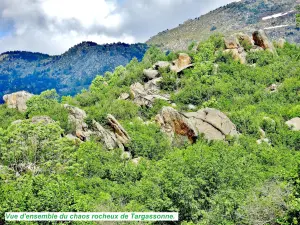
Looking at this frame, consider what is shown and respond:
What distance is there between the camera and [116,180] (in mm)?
42281

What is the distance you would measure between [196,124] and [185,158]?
16683 millimetres

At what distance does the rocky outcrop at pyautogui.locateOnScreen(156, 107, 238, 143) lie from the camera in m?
53.0

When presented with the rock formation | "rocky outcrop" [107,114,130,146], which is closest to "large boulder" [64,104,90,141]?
"rocky outcrop" [107,114,130,146]

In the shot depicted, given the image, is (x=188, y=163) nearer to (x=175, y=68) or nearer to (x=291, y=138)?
(x=291, y=138)

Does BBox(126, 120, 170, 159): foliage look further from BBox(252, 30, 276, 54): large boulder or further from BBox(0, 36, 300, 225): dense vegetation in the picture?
BBox(252, 30, 276, 54): large boulder

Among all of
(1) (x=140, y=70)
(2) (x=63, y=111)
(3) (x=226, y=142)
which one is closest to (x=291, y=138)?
(3) (x=226, y=142)

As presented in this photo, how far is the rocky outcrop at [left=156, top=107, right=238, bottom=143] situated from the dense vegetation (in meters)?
1.58

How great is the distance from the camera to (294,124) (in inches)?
2272

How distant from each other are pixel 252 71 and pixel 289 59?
35.5ft

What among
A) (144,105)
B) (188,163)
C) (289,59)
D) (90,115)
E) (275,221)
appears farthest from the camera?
(289,59)

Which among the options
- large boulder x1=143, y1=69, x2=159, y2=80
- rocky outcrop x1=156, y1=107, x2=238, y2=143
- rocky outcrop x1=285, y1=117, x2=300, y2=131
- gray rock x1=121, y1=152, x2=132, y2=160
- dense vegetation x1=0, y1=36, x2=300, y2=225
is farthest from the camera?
large boulder x1=143, y1=69, x2=159, y2=80

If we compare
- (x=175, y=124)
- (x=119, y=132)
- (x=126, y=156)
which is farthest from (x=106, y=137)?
(x=175, y=124)

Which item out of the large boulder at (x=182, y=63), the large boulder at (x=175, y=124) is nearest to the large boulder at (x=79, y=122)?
the large boulder at (x=175, y=124)

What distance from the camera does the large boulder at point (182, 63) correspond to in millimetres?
81769
